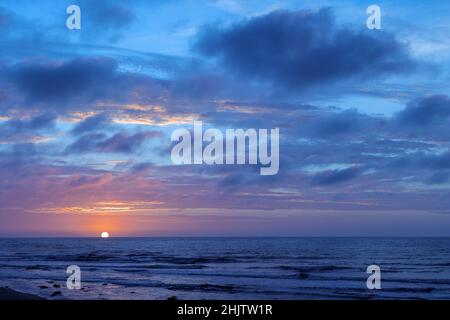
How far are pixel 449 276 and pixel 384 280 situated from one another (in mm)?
9064

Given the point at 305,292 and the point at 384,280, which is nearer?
the point at 305,292

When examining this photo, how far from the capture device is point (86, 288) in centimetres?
3550
